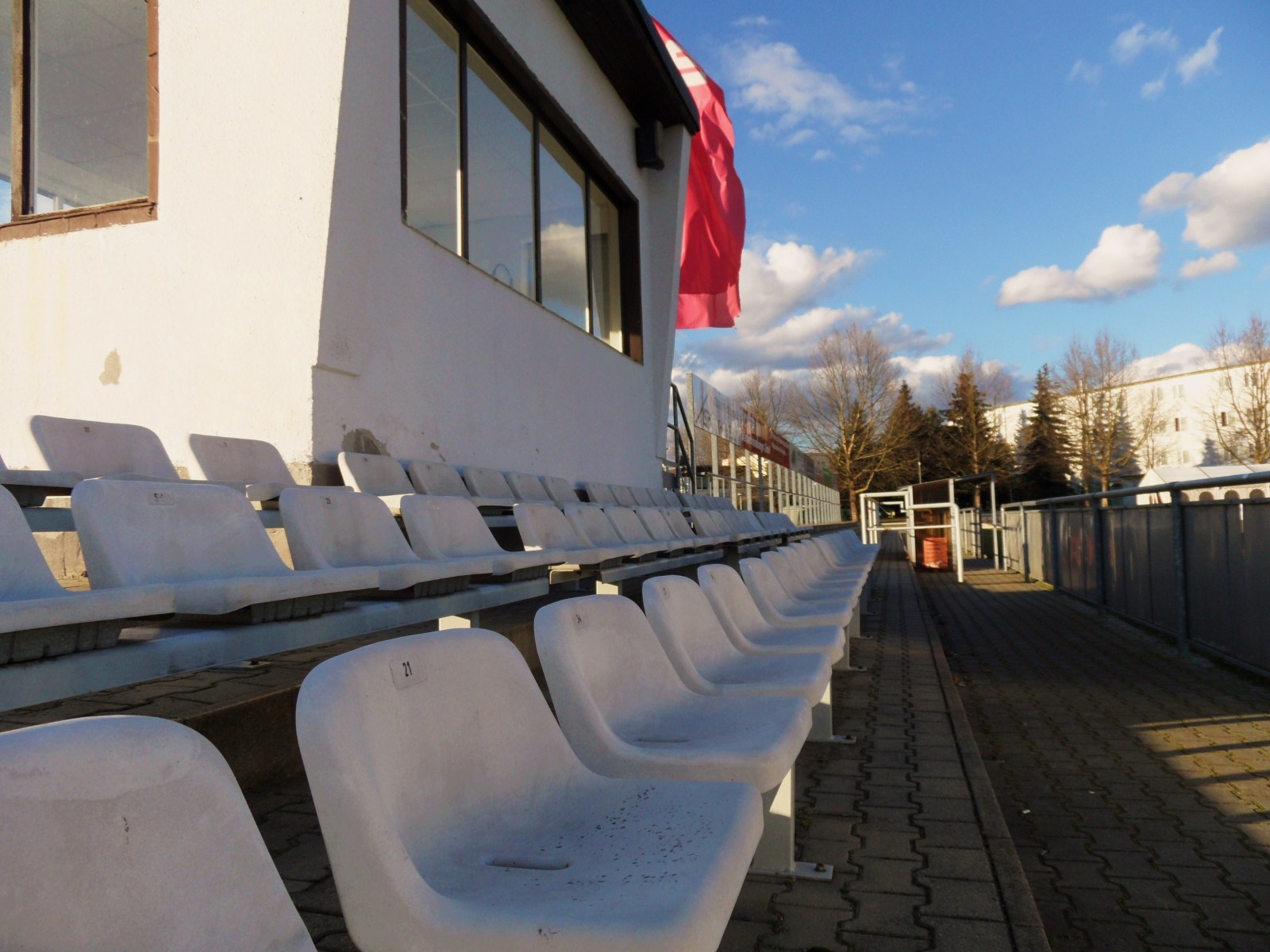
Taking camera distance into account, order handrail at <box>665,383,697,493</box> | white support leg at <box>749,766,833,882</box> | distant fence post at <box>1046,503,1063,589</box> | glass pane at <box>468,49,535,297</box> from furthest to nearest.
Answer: handrail at <box>665,383,697,493</box>
distant fence post at <box>1046,503,1063,589</box>
glass pane at <box>468,49,535,297</box>
white support leg at <box>749,766,833,882</box>

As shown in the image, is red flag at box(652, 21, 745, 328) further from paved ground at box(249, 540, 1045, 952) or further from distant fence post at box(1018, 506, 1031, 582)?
paved ground at box(249, 540, 1045, 952)

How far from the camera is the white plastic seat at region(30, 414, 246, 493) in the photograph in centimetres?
309

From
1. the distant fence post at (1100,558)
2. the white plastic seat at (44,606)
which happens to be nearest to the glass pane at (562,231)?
the distant fence post at (1100,558)

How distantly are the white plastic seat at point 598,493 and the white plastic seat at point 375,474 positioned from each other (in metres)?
2.70

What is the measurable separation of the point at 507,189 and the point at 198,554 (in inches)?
251

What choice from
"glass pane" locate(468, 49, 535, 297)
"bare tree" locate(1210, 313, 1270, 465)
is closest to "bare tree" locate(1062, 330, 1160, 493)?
"bare tree" locate(1210, 313, 1270, 465)

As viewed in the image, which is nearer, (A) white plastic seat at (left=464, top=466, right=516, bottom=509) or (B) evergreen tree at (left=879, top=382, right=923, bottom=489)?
(A) white plastic seat at (left=464, top=466, right=516, bottom=509)

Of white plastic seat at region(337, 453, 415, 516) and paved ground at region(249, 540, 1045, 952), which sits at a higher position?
white plastic seat at region(337, 453, 415, 516)

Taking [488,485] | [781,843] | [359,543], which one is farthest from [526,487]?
[781,843]

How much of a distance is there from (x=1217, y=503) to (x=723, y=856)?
5.85 metres

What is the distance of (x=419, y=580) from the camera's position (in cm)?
251

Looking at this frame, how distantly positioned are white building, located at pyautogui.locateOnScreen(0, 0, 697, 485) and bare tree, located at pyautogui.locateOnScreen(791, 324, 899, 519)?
2741cm

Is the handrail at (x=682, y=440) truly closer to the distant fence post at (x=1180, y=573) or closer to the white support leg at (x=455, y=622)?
the distant fence post at (x=1180, y=573)

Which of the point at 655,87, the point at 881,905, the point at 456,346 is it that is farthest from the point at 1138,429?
the point at 881,905
